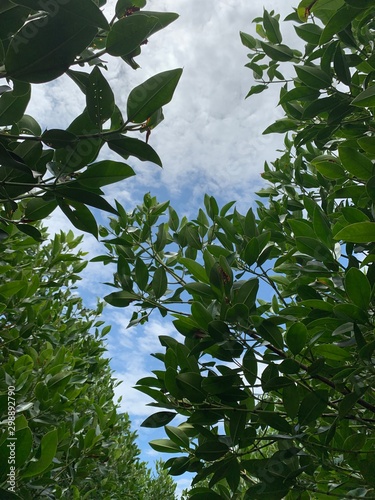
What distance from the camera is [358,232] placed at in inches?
50.9

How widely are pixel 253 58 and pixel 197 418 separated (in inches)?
92.5

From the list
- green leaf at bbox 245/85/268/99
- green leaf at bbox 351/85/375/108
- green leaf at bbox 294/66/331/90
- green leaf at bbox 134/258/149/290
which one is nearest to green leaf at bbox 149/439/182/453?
green leaf at bbox 134/258/149/290

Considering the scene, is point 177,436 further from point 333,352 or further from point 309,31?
point 309,31

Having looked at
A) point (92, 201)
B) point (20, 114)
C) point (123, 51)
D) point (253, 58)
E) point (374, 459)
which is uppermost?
point (253, 58)

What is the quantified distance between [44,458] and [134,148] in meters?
1.01

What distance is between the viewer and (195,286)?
1641 mm

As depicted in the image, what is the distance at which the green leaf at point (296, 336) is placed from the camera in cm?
142

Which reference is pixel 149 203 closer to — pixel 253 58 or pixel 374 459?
pixel 253 58

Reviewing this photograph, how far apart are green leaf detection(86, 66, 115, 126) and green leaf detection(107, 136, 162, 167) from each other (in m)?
0.06

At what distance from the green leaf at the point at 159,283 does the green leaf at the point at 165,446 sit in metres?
0.61

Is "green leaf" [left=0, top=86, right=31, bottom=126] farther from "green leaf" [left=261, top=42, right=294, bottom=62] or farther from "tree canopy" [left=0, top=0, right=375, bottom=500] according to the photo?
"green leaf" [left=261, top=42, right=294, bottom=62]

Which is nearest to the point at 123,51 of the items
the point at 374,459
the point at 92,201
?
the point at 92,201

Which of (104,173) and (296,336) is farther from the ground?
(104,173)

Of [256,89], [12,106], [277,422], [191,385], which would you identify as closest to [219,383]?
[191,385]
